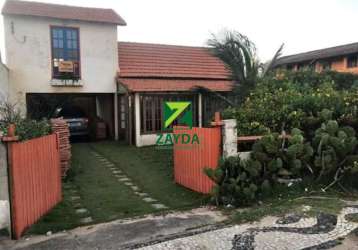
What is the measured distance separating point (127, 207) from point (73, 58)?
1018cm

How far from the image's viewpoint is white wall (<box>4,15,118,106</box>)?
1381 centimetres

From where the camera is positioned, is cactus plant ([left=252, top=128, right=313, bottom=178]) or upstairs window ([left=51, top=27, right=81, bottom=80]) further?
upstairs window ([left=51, top=27, right=81, bottom=80])

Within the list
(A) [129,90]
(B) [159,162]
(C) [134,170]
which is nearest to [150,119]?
(A) [129,90]

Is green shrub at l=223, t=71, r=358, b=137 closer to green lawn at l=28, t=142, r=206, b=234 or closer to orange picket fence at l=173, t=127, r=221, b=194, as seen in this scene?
orange picket fence at l=173, t=127, r=221, b=194

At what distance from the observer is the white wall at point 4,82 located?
44.3 feet

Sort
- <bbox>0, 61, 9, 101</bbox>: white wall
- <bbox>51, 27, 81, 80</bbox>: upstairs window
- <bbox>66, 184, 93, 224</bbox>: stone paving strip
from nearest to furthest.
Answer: <bbox>66, 184, 93, 224</bbox>: stone paving strip → <bbox>0, 61, 9, 101</bbox>: white wall → <bbox>51, 27, 81, 80</bbox>: upstairs window

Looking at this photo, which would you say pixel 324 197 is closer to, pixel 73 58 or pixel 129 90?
pixel 129 90

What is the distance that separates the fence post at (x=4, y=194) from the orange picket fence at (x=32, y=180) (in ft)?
0.21

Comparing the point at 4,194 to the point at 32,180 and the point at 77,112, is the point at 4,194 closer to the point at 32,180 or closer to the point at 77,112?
the point at 32,180

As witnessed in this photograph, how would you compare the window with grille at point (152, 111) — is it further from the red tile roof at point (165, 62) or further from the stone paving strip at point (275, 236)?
the stone paving strip at point (275, 236)

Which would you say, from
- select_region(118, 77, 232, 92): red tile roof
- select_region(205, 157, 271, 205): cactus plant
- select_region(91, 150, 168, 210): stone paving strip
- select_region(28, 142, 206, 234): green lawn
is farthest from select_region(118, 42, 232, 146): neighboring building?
select_region(205, 157, 271, 205): cactus plant

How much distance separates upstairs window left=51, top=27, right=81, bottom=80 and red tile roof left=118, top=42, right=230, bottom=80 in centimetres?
218

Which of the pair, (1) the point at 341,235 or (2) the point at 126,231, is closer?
(1) the point at 341,235

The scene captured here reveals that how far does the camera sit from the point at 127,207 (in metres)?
6.70
